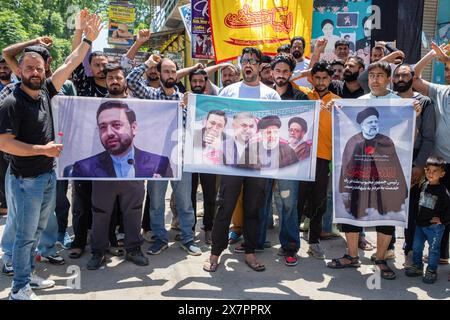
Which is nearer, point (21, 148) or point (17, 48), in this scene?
point (21, 148)

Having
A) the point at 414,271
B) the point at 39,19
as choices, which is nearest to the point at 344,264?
the point at 414,271

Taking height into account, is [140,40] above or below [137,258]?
above

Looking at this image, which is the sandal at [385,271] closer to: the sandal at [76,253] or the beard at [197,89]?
the beard at [197,89]

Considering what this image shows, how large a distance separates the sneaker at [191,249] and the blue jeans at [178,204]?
1.5 inches

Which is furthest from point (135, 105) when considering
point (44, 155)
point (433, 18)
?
point (433, 18)

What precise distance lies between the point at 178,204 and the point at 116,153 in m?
1.06

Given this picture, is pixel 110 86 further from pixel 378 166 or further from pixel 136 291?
pixel 378 166

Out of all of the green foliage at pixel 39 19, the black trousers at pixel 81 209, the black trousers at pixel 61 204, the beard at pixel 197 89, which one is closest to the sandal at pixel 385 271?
the beard at pixel 197 89

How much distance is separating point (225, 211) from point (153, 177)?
0.84 m

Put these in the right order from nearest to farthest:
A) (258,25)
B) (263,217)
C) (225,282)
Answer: (225,282)
(263,217)
(258,25)

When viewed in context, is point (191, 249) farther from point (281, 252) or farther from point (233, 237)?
point (281, 252)

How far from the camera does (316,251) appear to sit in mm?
4941

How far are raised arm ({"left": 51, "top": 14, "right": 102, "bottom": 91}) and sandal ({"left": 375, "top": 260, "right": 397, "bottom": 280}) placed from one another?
3636 millimetres

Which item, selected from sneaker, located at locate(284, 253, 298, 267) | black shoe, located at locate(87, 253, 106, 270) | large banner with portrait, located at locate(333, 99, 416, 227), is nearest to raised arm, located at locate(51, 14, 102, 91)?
black shoe, located at locate(87, 253, 106, 270)
